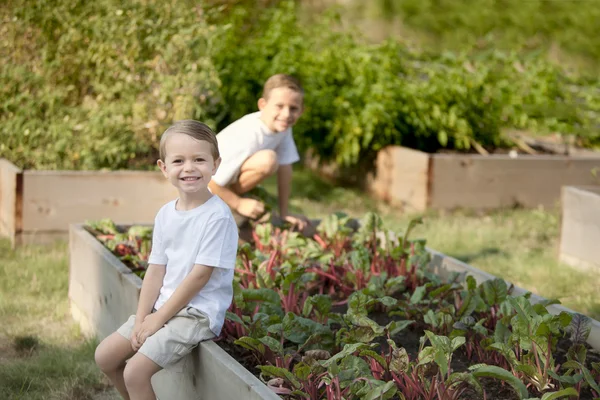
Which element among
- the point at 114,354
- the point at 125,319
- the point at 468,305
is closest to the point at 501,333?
the point at 468,305

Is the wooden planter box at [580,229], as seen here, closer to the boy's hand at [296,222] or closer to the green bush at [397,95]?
Answer: the boy's hand at [296,222]

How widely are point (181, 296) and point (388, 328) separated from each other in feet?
2.12

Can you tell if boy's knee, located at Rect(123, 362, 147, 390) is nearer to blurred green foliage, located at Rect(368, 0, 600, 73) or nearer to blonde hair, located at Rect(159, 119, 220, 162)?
blonde hair, located at Rect(159, 119, 220, 162)

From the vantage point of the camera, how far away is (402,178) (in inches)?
261

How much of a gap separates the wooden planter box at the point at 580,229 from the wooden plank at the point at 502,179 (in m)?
1.36

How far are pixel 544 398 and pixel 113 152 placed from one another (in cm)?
373

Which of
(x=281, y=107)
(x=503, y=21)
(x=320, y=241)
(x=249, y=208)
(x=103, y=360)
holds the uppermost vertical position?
(x=503, y=21)

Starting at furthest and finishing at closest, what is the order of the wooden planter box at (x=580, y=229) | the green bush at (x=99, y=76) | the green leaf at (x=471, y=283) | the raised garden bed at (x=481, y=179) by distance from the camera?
the raised garden bed at (x=481, y=179), the green bush at (x=99, y=76), the wooden planter box at (x=580, y=229), the green leaf at (x=471, y=283)

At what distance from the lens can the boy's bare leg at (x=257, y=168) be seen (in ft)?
13.6

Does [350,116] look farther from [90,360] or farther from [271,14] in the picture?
[90,360]

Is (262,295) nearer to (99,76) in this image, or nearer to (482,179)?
(99,76)

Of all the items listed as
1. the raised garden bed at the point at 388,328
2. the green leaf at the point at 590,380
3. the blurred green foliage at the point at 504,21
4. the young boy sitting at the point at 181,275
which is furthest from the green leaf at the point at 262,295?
the blurred green foliage at the point at 504,21

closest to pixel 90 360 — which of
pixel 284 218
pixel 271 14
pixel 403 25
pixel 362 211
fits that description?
pixel 284 218

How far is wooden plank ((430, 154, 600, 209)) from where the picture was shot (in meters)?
6.35
